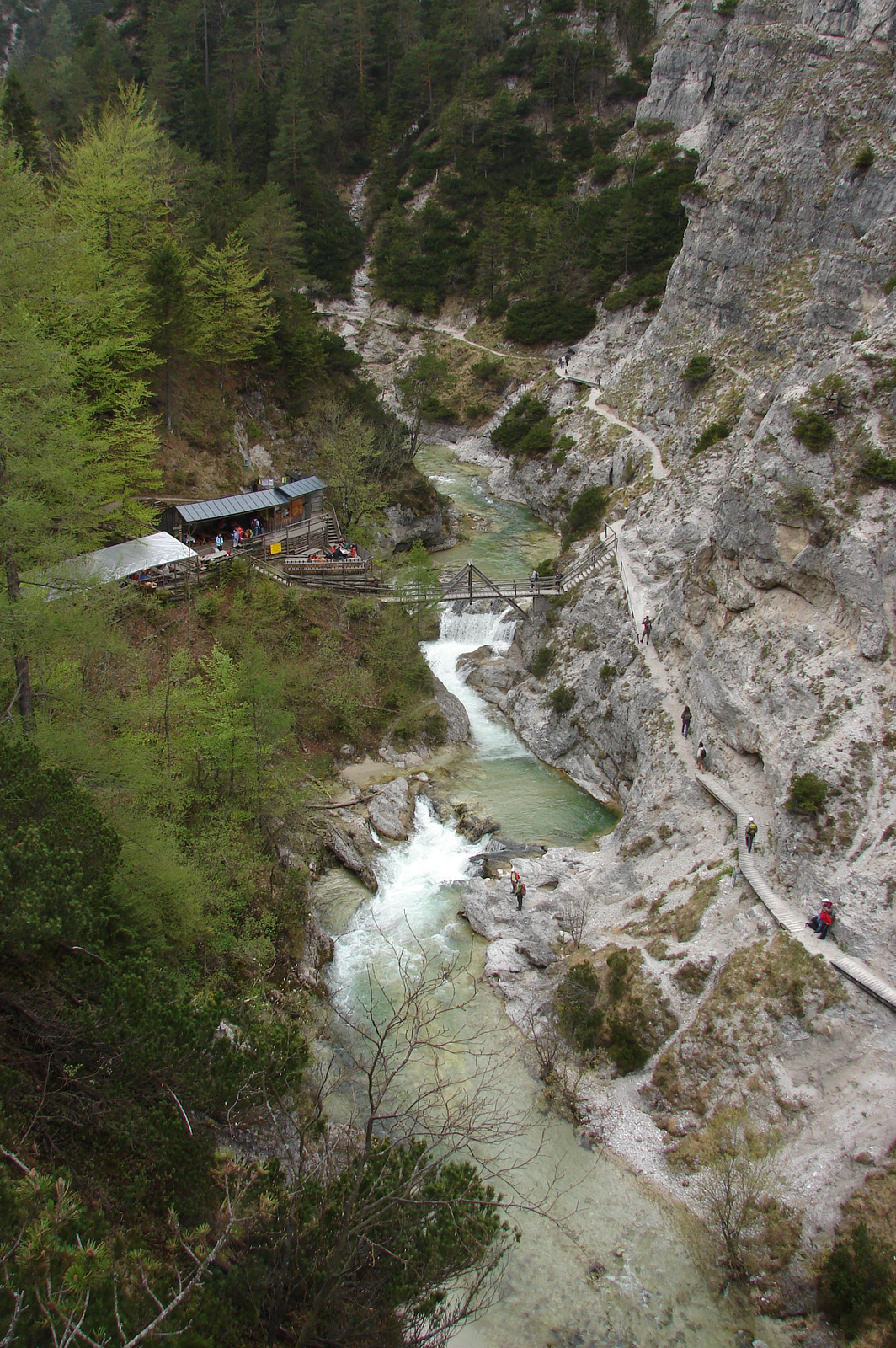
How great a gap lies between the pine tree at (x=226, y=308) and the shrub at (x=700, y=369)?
2494cm

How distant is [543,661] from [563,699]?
3655 millimetres

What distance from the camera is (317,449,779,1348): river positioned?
16.2 metres

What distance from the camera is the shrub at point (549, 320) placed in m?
76.2

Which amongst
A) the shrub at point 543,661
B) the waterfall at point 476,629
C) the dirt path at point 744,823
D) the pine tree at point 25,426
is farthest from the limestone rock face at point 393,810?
the waterfall at point 476,629

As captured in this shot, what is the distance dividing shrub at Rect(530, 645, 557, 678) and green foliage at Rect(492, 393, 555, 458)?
29.0 m

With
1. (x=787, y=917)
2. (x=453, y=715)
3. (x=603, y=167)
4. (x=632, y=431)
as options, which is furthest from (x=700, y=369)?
(x=603, y=167)

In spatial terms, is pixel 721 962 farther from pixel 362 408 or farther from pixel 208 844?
pixel 362 408

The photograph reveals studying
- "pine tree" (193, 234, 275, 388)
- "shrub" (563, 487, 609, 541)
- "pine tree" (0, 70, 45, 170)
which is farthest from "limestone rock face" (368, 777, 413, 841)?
"pine tree" (0, 70, 45, 170)

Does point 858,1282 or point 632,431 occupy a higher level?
point 632,431

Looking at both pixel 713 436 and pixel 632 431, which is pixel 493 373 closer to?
pixel 632 431

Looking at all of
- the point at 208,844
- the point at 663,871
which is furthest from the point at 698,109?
the point at 208,844

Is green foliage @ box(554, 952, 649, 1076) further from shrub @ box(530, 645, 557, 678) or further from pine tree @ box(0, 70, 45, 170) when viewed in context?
pine tree @ box(0, 70, 45, 170)

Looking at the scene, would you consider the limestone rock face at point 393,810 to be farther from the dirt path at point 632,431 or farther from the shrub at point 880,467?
the dirt path at point 632,431

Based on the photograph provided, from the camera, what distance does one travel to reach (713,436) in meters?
44.1
